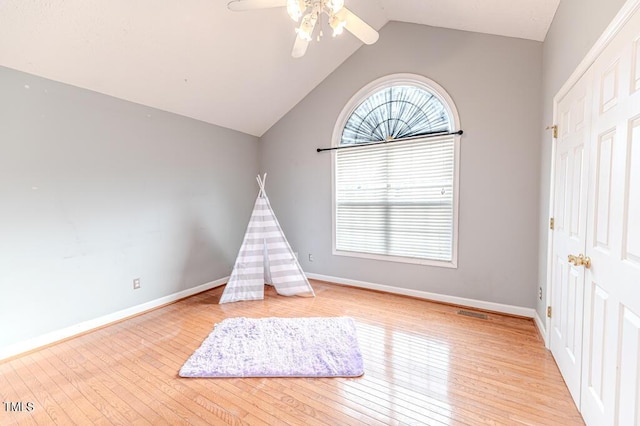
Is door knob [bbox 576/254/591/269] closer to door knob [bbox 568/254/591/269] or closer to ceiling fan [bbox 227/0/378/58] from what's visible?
door knob [bbox 568/254/591/269]

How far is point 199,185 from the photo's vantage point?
3.72 m

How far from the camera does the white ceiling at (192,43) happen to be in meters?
2.11

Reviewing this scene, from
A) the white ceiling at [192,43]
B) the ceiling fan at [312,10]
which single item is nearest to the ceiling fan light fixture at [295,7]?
the ceiling fan at [312,10]

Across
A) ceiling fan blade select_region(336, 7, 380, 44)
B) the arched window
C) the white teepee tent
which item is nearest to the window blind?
the arched window

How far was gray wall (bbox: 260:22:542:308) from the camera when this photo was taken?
277 cm

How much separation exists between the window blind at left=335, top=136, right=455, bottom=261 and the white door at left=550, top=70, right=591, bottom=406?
3.73ft

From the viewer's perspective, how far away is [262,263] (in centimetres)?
354

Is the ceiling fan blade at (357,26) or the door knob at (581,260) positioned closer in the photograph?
the door knob at (581,260)

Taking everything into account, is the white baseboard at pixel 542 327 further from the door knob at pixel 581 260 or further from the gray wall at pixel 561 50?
the door knob at pixel 581 260

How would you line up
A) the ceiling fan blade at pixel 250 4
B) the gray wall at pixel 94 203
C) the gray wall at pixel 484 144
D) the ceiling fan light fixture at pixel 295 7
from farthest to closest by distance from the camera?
the gray wall at pixel 484 144, the gray wall at pixel 94 203, the ceiling fan blade at pixel 250 4, the ceiling fan light fixture at pixel 295 7

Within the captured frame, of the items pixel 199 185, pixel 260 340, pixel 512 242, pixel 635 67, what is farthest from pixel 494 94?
pixel 199 185

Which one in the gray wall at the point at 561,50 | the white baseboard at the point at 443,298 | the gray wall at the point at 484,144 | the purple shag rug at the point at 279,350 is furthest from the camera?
the white baseboard at the point at 443,298

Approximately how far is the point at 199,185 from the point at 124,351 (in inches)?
81.8

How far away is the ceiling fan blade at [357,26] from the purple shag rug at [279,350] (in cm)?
241
